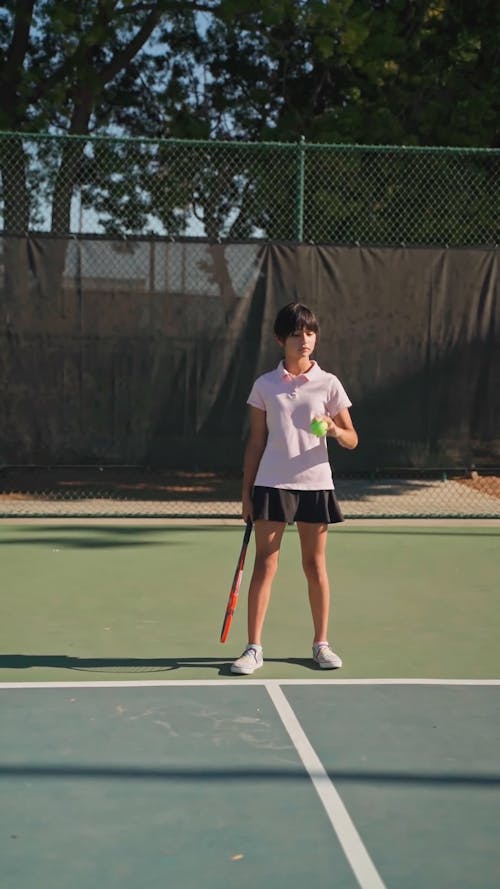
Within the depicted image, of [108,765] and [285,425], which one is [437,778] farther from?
[285,425]

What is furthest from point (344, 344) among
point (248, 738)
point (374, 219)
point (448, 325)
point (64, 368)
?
point (248, 738)

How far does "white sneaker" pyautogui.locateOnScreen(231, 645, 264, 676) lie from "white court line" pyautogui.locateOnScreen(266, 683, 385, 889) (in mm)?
406

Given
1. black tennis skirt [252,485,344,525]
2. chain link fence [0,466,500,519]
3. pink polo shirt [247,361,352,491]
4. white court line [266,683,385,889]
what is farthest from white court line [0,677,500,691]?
chain link fence [0,466,500,519]

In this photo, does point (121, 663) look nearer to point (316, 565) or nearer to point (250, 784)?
point (316, 565)

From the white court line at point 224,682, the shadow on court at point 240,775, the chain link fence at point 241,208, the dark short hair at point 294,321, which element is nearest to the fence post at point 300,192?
the chain link fence at point 241,208

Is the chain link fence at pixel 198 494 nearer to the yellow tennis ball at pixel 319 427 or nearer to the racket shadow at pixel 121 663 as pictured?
the racket shadow at pixel 121 663

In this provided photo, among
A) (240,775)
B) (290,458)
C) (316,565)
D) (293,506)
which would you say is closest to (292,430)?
(290,458)

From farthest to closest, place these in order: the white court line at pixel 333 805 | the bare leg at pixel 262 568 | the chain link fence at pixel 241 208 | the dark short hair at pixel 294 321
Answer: the chain link fence at pixel 241 208 < the bare leg at pixel 262 568 < the dark short hair at pixel 294 321 < the white court line at pixel 333 805

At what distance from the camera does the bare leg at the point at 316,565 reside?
5.89 m

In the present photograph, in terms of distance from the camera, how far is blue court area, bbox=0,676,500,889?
3654mm

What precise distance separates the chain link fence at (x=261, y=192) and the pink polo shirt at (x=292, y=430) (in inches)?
299

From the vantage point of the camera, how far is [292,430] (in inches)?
227

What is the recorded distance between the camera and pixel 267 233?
1498cm

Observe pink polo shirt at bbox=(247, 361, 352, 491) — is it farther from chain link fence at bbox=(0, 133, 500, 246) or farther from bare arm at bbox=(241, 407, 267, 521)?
chain link fence at bbox=(0, 133, 500, 246)
